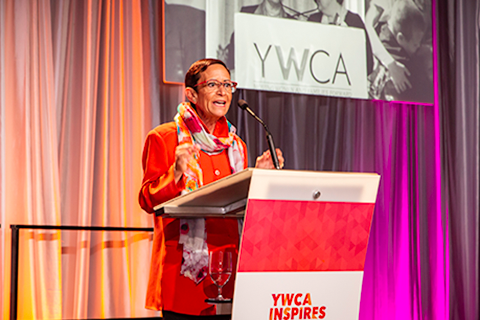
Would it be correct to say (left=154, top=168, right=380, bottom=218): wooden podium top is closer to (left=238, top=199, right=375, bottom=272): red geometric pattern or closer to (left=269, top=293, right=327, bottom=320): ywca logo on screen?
(left=238, top=199, right=375, bottom=272): red geometric pattern

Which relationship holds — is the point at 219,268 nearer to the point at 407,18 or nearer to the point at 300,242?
the point at 300,242

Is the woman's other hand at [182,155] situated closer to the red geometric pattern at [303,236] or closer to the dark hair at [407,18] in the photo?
the red geometric pattern at [303,236]

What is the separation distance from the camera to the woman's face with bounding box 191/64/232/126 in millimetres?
1857

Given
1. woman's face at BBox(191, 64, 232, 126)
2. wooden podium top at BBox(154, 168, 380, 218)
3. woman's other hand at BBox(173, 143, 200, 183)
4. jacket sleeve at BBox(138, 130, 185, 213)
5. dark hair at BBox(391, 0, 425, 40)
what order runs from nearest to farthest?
wooden podium top at BBox(154, 168, 380, 218)
woman's other hand at BBox(173, 143, 200, 183)
jacket sleeve at BBox(138, 130, 185, 213)
woman's face at BBox(191, 64, 232, 126)
dark hair at BBox(391, 0, 425, 40)

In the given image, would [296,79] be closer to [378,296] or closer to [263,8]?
[263,8]

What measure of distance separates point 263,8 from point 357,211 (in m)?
2.72

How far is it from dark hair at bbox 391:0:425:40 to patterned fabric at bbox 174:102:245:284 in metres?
2.65

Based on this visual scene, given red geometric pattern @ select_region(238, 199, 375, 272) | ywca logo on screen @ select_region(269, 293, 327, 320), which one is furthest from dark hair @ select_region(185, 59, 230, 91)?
ywca logo on screen @ select_region(269, 293, 327, 320)

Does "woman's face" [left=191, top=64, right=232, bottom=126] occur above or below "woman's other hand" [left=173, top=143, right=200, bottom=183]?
above

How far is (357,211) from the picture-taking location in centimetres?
132

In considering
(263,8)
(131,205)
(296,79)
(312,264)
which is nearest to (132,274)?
(131,205)

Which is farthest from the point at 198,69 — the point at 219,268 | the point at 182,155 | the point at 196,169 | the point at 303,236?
the point at 303,236

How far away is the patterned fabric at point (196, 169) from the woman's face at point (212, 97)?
0.05 meters

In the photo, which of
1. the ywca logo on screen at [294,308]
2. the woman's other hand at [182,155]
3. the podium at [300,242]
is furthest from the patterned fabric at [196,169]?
the ywca logo on screen at [294,308]
